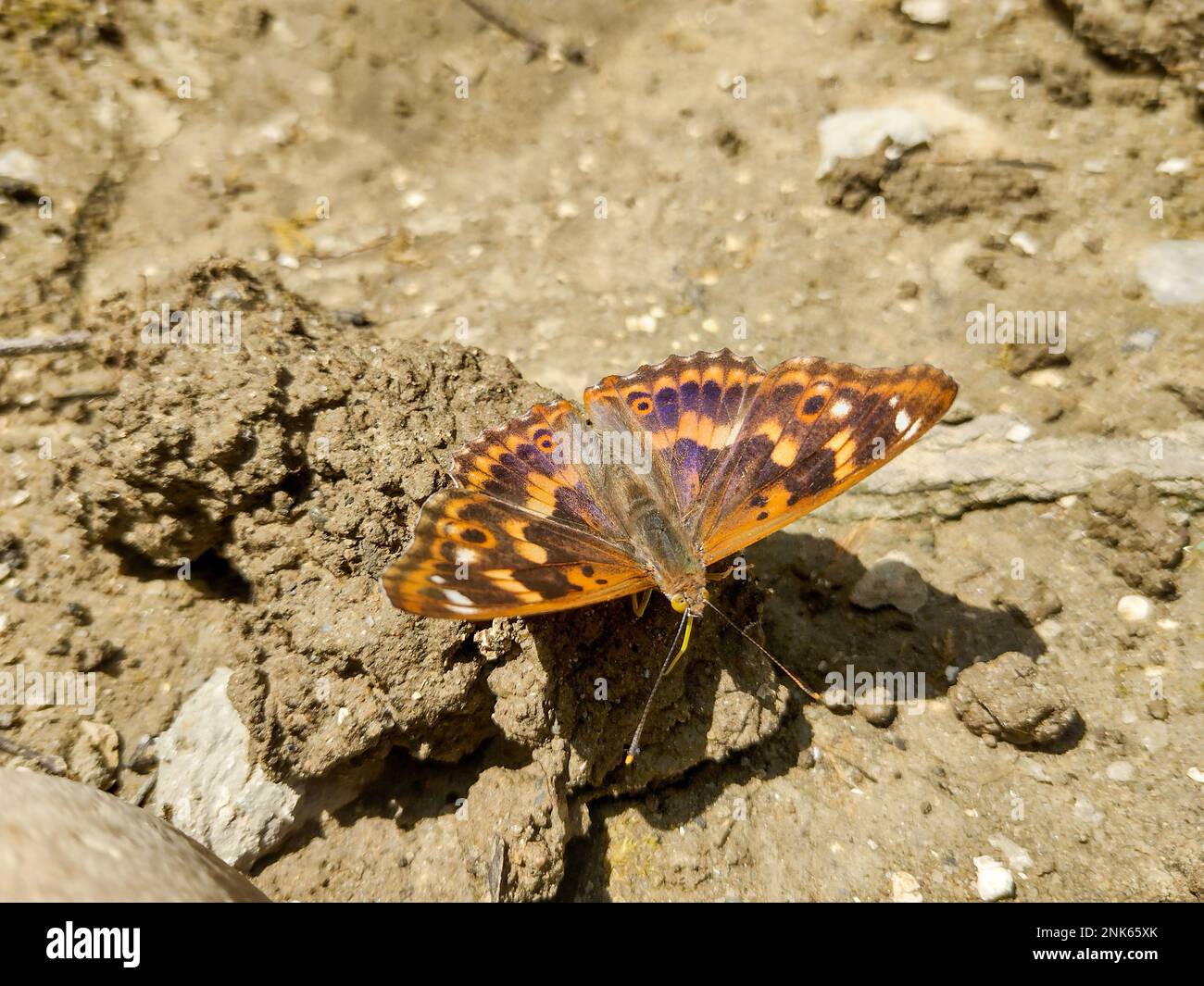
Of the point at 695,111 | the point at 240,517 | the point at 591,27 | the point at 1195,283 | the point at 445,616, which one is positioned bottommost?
the point at 445,616

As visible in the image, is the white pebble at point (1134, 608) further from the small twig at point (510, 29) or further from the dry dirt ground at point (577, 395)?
the small twig at point (510, 29)

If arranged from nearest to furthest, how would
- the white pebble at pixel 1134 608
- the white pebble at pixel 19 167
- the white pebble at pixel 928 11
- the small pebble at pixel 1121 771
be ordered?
the small pebble at pixel 1121 771 → the white pebble at pixel 1134 608 → the white pebble at pixel 19 167 → the white pebble at pixel 928 11

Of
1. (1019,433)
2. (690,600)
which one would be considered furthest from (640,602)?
(1019,433)

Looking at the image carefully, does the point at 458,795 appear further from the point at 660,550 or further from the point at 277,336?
the point at 277,336

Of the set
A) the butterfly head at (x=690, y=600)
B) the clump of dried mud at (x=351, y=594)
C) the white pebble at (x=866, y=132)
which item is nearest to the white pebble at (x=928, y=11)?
the white pebble at (x=866, y=132)

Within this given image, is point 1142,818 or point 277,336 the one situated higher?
point 277,336

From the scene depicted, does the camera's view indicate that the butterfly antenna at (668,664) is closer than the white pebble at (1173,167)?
Yes

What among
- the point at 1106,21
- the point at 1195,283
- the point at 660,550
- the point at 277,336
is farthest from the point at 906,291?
the point at 277,336
